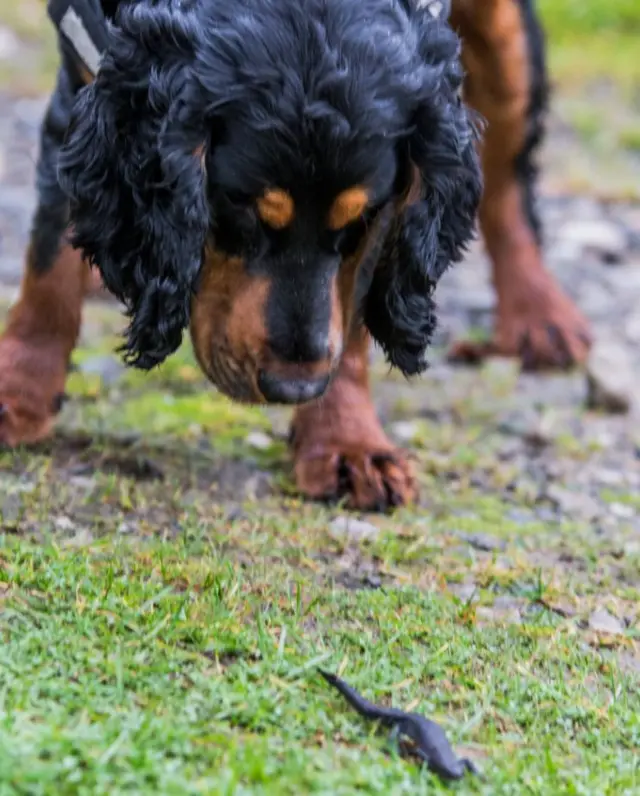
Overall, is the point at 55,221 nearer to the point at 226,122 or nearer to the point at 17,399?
the point at 17,399

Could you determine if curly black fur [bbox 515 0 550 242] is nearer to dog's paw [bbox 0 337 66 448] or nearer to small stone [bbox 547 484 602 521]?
small stone [bbox 547 484 602 521]

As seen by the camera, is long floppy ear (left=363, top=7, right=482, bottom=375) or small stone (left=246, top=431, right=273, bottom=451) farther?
small stone (left=246, top=431, right=273, bottom=451)

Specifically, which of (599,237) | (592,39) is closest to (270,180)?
(599,237)

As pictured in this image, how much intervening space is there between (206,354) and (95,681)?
99 cm

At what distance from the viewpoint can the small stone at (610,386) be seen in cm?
447

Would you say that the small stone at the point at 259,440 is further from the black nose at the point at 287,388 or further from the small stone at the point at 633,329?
the small stone at the point at 633,329

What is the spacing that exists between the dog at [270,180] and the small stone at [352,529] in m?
0.12

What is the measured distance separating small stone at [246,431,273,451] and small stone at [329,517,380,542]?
589 mm

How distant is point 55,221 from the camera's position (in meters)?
3.34

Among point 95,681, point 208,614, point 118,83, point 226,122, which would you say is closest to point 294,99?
point 226,122

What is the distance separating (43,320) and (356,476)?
3.04ft

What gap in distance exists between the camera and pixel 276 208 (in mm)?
2596

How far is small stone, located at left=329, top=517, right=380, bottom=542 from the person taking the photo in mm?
3045

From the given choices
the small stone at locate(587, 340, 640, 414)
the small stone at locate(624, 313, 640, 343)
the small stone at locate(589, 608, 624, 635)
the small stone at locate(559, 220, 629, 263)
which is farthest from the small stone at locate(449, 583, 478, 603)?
the small stone at locate(559, 220, 629, 263)
